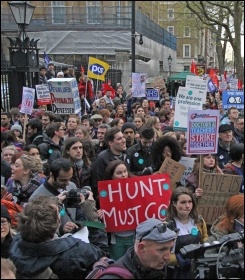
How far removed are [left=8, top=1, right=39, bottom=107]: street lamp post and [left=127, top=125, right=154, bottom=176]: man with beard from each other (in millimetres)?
3495

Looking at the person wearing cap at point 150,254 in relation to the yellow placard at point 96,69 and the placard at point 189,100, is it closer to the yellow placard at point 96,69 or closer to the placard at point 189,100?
the placard at point 189,100

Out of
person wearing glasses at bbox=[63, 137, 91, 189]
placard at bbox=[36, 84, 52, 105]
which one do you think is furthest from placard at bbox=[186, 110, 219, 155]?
placard at bbox=[36, 84, 52, 105]

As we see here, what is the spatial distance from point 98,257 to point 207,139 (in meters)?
2.19

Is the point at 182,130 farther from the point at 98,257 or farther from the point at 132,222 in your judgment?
the point at 98,257

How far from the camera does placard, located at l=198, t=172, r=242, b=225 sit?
3988 millimetres

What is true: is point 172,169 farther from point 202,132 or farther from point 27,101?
point 27,101

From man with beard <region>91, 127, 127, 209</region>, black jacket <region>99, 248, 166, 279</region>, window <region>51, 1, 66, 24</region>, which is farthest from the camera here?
man with beard <region>91, 127, 127, 209</region>

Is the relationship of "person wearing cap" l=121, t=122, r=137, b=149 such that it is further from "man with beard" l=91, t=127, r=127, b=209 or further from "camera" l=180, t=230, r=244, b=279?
"camera" l=180, t=230, r=244, b=279

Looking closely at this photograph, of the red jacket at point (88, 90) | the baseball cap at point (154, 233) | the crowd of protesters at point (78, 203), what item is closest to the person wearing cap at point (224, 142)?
the crowd of protesters at point (78, 203)

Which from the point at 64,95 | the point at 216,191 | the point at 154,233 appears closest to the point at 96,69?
the point at 64,95

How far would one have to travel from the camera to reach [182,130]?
667cm

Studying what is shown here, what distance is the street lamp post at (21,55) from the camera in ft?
→ 24.1

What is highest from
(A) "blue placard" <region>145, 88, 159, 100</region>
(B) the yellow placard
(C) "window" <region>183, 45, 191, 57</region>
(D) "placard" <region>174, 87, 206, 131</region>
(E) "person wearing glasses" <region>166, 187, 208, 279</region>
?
(C) "window" <region>183, 45, 191, 57</region>

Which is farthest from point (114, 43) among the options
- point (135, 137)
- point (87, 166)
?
point (87, 166)
